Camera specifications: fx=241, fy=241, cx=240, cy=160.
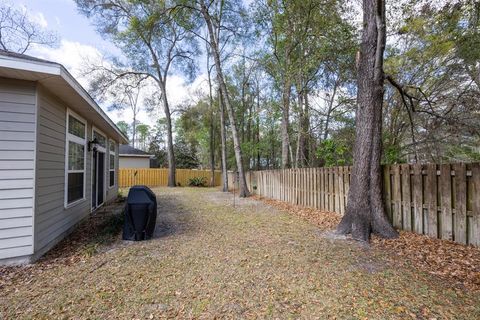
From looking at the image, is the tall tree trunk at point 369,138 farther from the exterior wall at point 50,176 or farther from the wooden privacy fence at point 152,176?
the wooden privacy fence at point 152,176

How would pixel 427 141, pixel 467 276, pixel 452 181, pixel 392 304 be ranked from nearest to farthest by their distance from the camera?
pixel 392 304 < pixel 467 276 < pixel 452 181 < pixel 427 141

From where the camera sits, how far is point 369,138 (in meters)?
4.39

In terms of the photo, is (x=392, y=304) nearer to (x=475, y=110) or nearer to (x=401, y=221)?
(x=401, y=221)

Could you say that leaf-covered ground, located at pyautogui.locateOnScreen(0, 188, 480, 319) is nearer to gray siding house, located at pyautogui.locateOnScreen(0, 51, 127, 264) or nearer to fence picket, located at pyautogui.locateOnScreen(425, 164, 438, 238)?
gray siding house, located at pyautogui.locateOnScreen(0, 51, 127, 264)

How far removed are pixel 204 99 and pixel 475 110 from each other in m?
17.7

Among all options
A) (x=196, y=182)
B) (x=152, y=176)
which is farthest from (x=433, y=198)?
(x=152, y=176)

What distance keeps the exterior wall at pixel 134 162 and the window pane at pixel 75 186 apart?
16042 millimetres

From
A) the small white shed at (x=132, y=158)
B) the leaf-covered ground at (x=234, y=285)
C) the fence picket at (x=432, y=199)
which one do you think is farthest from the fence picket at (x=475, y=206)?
the small white shed at (x=132, y=158)

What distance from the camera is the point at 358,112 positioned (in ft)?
15.0

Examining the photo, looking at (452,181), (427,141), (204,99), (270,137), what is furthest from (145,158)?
(452,181)

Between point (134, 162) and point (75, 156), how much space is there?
16866mm

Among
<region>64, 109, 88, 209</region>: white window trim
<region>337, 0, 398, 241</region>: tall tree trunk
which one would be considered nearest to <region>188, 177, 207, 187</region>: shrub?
<region>64, 109, 88, 209</region>: white window trim

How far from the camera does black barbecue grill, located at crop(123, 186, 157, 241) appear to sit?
4383 millimetres

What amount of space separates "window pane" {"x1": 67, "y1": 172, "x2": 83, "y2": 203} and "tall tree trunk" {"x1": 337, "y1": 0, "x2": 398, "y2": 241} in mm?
5521
